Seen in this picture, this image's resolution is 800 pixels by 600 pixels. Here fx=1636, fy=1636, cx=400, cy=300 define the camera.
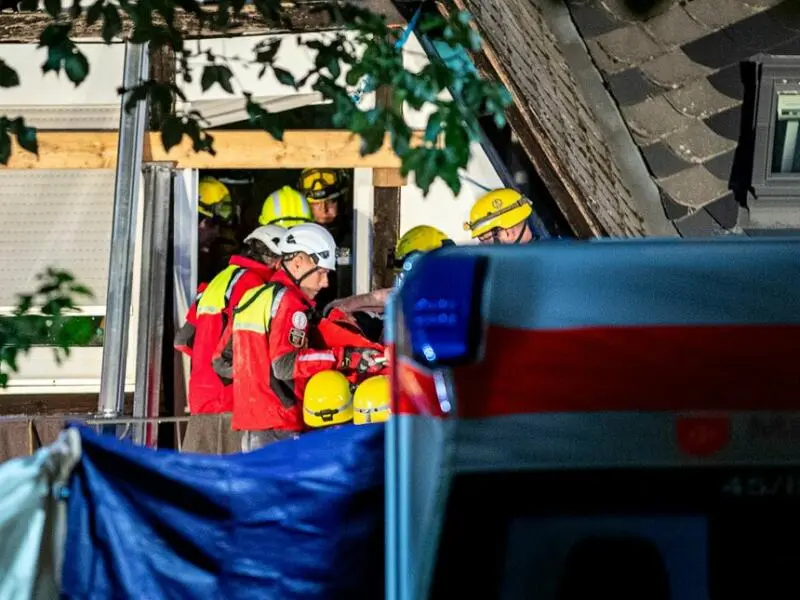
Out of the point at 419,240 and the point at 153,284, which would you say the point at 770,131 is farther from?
the point at 153,284

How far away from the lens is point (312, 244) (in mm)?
9453

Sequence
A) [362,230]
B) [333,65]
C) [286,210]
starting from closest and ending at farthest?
[333,65], [286,210], [362,230]

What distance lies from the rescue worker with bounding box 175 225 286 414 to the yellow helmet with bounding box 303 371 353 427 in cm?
85

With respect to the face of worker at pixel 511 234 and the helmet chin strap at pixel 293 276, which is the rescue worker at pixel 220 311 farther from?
the face of worker at pixel 511 234

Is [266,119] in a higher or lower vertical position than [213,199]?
lower

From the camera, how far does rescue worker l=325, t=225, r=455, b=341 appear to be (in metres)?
9.48

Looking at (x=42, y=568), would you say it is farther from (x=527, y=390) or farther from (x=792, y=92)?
(x=792, y=92)

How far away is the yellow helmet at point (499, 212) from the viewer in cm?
920

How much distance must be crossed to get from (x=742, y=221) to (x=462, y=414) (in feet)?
27.3

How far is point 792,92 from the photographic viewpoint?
10820 millimetres

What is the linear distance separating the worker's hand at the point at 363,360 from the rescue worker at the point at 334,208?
2.10 m

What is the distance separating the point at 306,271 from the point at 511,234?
3.99 ft

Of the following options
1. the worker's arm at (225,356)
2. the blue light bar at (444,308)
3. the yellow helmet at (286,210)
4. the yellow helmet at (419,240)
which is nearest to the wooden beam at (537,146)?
the yellow helmet at (419,240)

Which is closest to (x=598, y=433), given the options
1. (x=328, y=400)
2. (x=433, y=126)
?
(x=433, y=126)
